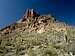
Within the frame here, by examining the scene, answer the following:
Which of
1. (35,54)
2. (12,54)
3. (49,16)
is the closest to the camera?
(35,54)

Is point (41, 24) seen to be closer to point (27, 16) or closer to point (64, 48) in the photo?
point (27, 16)

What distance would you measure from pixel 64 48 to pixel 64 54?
235 centimetres

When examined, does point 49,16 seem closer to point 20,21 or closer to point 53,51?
point 20,21

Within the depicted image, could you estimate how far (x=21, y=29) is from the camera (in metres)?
64.6

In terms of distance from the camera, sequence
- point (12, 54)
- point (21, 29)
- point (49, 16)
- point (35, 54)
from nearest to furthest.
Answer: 1. point (35, 54)
2. point (12, 54)
3. point (21, 29)
4. point (49, 16)

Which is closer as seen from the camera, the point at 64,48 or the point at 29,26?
the point at 64,48

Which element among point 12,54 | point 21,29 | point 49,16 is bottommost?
point 12,54

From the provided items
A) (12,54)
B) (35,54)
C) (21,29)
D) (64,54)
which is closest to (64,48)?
(64,54)

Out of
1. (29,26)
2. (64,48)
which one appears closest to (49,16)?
(29,26)

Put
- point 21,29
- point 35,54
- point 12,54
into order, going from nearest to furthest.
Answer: point 35,54
point 12,54
point 21,29

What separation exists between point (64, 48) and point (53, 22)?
45.9 meters

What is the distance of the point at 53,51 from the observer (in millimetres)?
17109

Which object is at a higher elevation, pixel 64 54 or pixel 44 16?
pixel 44 16

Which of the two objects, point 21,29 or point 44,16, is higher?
point 44,16
